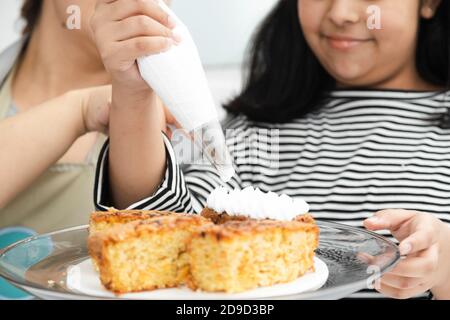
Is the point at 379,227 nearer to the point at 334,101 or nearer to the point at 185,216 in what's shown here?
the point at 185,216

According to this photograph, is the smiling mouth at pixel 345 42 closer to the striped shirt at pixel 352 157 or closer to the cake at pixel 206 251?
the striped shirt at pixel 352 157

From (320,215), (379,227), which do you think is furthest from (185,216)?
(320,215)

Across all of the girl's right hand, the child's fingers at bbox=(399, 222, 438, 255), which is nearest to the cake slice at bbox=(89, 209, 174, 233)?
the girl's right hand

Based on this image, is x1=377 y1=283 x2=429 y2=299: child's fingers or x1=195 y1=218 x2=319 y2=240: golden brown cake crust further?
x1=377 y1=283 x2=429 y2=299: child's fingers

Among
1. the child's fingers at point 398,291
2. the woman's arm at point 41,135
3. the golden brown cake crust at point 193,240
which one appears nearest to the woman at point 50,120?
the woman's arm at point 41,135

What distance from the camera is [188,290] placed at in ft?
1.87

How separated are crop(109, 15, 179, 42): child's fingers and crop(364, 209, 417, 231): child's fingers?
0.97 feet

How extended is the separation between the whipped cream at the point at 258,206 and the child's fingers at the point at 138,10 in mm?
190

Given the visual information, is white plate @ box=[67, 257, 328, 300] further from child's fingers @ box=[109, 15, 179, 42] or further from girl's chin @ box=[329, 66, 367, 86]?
girl's chin @ box=[329, 66, 367, 86]

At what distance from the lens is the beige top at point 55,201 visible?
3.38ft

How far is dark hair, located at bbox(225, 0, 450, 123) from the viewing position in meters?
1.13

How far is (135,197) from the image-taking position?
86 cm

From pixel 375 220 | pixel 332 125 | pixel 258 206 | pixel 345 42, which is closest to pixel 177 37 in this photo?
pixel 258 206

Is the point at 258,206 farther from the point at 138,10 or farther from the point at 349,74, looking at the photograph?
the point at 349,74
